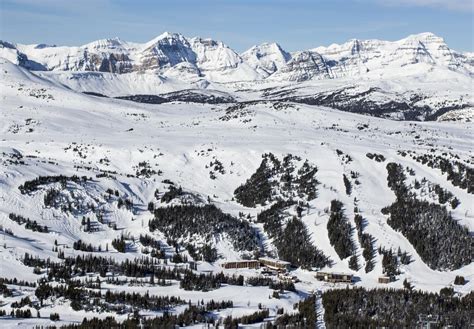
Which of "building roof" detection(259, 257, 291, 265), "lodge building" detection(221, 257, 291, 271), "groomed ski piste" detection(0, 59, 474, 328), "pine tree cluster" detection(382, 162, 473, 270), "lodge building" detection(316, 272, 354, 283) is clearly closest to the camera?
"groomed ski piste" detection(0, 59, 474, 328)

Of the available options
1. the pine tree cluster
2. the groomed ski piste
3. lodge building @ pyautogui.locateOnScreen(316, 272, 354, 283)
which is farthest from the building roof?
the pine tree cluster

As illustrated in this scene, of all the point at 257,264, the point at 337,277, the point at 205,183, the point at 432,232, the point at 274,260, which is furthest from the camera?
the point at 205,183

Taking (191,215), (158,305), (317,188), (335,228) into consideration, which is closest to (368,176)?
(317,188)

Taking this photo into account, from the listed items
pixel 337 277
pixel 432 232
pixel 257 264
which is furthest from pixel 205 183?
pixel 432 232

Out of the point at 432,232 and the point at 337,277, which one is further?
the point at 432,232

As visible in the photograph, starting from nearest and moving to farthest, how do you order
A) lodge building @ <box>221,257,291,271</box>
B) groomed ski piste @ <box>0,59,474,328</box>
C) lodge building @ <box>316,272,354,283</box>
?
groomed ski piste @ <box>0,59,474,328</box>
lodge building @ <box>316,272,354,283</box>
lodge building @ <box>221,257,291,271</box>

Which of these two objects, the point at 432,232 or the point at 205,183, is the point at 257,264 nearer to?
the point at 432,232

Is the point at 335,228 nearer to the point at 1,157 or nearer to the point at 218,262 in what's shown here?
the point at 218,262

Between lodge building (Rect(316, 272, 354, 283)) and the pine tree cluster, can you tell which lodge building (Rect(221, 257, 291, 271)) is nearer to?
lodge building (Rect(316, 272, 354, 283))

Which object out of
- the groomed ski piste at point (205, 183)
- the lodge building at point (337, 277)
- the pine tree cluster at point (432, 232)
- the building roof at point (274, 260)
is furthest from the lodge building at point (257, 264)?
the pine tree cluster at point (432, 232)
